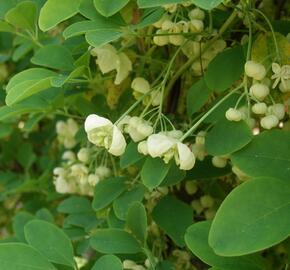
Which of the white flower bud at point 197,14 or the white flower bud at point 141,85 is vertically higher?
the white flower bud at point 197,14

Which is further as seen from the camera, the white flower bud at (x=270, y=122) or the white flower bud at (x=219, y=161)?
the white flower bud at (x=219, y=161)

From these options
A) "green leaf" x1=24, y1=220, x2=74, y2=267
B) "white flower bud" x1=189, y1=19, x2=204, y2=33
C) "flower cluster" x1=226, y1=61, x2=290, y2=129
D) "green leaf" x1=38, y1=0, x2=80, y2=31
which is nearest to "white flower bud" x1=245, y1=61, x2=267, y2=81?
"flower cluster" x1=226, y1=61, x2=290, y2=129

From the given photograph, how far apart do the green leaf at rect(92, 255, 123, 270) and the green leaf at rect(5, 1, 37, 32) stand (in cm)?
35

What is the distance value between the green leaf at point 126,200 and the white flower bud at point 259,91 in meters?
0.25

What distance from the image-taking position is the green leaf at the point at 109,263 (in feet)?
2.54

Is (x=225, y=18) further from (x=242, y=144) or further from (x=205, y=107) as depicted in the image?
(x=242, y=144)

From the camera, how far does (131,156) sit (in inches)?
33.7

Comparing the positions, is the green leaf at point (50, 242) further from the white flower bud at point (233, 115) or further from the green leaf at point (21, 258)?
the white flower bud at point (233, 115)

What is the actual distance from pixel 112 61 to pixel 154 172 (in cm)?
22

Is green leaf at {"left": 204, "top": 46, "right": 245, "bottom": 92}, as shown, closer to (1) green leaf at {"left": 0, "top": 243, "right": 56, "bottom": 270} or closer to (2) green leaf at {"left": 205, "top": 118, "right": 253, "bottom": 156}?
(2) green leaf at {"left": 205, "top": 118, "right": 253, "bottom": 156}

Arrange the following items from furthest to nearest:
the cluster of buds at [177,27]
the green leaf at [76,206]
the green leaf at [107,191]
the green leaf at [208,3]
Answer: the green leaf at [76,206]
the green leaf at [107,191]
the cluster of buds at [177,27]
the green leaf at [208,3]

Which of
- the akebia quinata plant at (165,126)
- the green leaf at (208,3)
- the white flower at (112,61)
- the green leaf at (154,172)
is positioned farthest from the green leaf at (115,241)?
the green leaf at (208,3)

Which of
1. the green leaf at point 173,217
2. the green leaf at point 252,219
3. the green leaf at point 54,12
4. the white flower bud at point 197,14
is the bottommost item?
the green leaf at point 173,217

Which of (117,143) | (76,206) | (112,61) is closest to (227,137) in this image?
(117,143)
